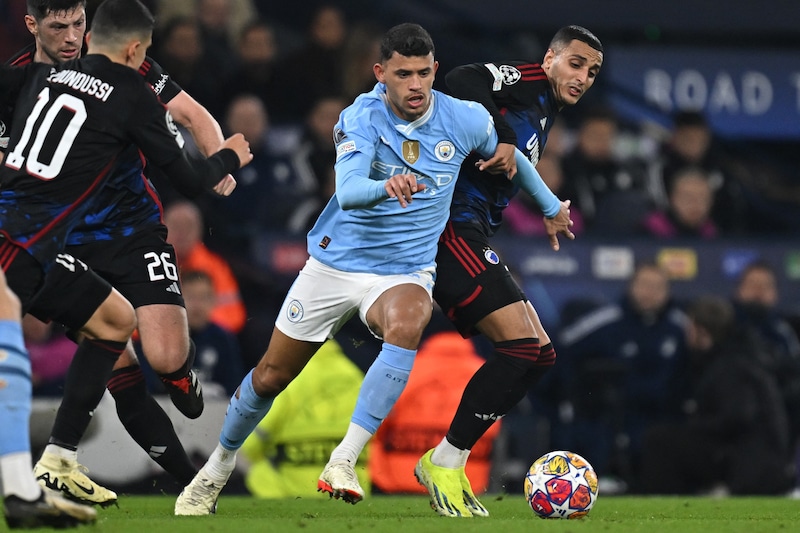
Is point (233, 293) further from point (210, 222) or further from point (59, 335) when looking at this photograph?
point (59, 335)

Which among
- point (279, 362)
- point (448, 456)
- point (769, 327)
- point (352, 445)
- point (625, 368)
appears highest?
point (279, 362)

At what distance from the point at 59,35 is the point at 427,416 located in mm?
3782

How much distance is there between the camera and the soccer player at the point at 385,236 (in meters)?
6.52

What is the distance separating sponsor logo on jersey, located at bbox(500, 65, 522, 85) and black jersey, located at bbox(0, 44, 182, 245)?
5.86ft

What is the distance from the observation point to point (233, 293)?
10.8m

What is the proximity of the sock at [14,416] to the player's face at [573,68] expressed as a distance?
3251mm

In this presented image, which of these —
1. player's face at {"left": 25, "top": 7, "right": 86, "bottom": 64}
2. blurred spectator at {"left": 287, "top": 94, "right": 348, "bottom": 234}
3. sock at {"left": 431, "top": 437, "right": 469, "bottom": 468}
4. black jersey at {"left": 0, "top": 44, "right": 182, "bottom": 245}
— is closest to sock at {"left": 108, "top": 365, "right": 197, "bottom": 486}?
black jersey at {"left": 0, "top": 44, "right": 182, "bottom": 245}

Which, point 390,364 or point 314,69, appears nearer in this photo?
point 390,364

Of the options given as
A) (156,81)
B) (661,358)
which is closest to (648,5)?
(661,358)

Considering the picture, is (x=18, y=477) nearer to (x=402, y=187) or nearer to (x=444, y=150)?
(x=402, y=187)

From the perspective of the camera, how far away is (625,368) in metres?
11.0

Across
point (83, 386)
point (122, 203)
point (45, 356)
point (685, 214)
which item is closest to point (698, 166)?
point (685, 214)

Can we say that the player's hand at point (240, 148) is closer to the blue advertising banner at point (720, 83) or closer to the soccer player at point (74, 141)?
the soccer player at point (74, 141)

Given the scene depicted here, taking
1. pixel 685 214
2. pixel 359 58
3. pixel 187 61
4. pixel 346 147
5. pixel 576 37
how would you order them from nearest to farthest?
pixel 346 147 → pixel 576 37 → pixel 187 61 → pixel 685 214 → pixel 359 58
